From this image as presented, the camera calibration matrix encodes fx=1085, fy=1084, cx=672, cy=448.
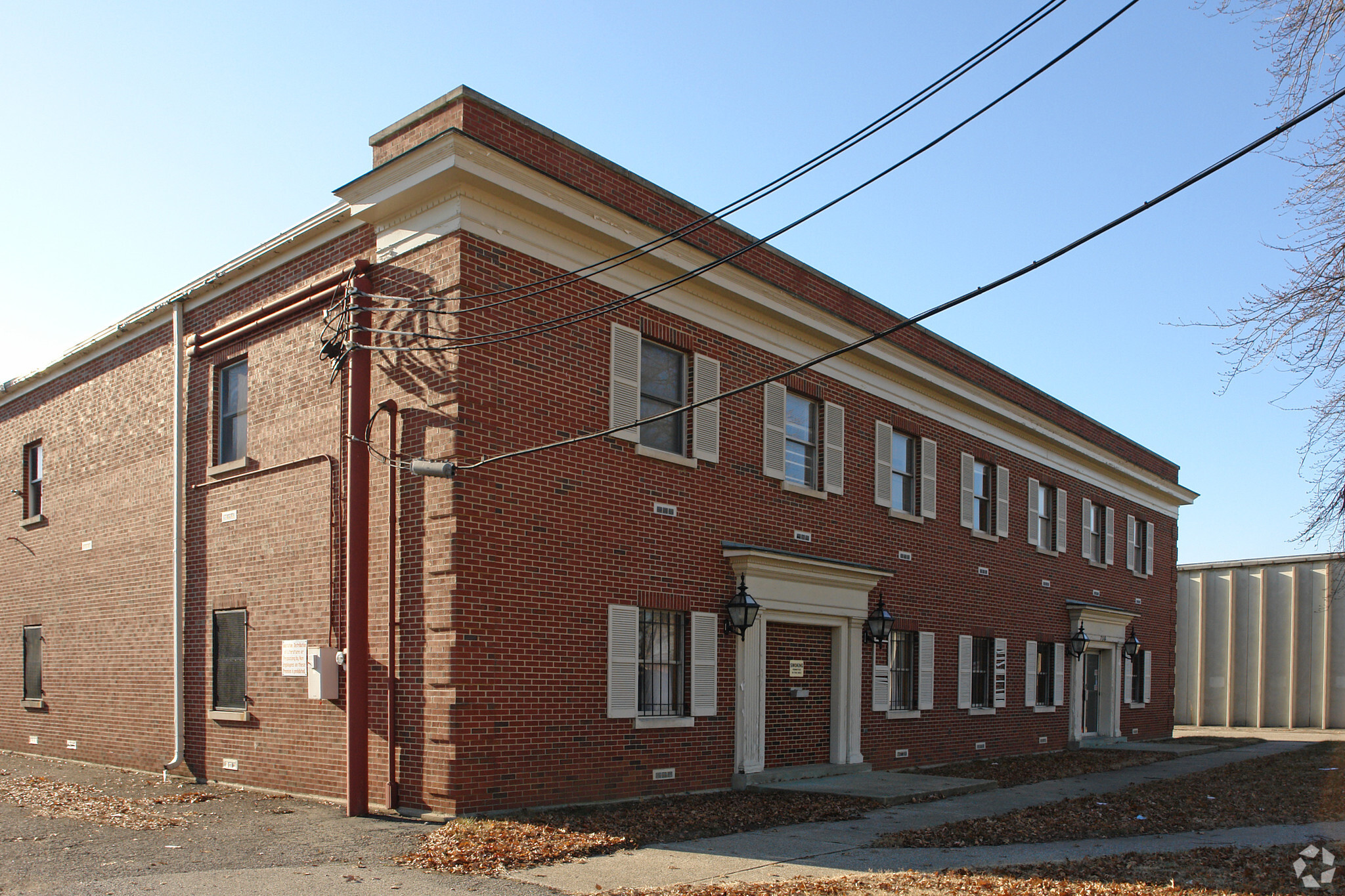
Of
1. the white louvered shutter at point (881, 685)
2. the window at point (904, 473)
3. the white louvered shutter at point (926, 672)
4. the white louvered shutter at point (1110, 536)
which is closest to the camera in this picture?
the white louvered shutter at point (881, 685)

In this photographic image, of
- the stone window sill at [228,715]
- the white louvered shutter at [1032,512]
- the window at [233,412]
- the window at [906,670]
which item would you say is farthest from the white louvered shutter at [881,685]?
the window at [233,412]

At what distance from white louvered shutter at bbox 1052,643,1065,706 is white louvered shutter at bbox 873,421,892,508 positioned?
338 inches

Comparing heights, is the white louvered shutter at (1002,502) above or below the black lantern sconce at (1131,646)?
above

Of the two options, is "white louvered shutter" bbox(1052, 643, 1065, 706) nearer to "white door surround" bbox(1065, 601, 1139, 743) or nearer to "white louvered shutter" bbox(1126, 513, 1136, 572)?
"white door surround" bbox(1065, 601, 1139, 743)

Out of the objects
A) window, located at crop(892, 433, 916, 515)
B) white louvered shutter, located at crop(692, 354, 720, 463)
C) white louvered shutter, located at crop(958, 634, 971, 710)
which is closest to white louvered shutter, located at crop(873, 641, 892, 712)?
white louvered shutter, located at crop(958, 634, 971, 710)

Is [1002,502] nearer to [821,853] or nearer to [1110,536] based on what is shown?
[1110,536]

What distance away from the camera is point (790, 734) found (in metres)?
16.3

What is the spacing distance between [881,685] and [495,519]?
908 cm

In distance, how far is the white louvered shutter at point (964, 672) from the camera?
68.4ft

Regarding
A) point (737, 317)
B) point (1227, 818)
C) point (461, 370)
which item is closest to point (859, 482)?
point (737, 317)

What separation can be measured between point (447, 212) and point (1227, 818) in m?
11.9

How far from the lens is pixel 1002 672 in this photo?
2242cm

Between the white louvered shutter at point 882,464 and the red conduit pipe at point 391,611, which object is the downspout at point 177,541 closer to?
the red conduit pipe at point 391,611

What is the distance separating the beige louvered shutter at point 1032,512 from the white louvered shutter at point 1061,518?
104cm
